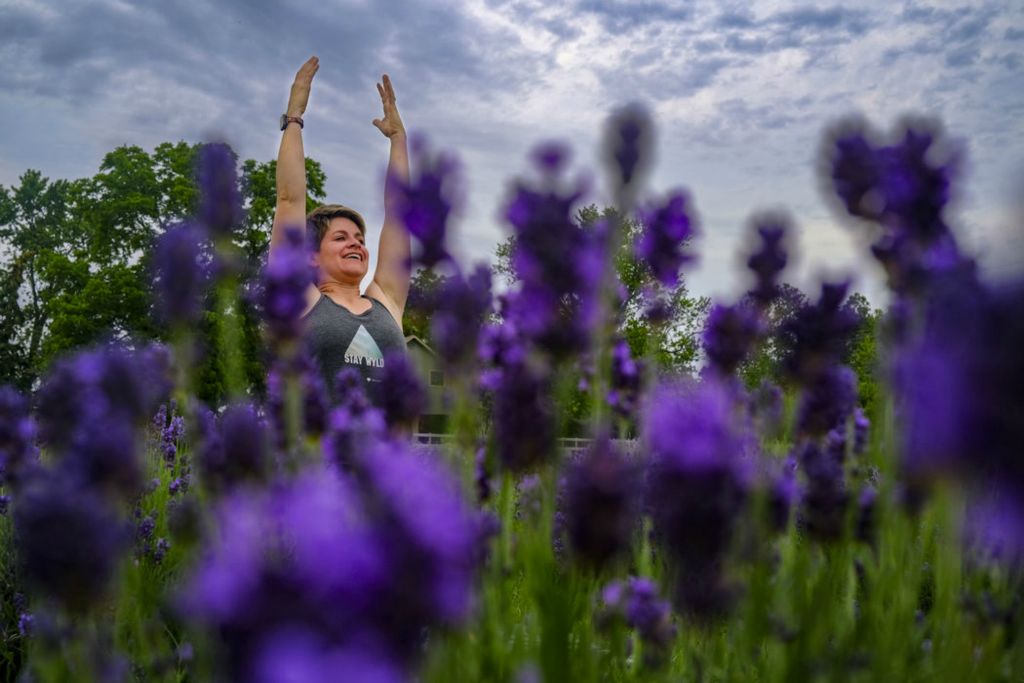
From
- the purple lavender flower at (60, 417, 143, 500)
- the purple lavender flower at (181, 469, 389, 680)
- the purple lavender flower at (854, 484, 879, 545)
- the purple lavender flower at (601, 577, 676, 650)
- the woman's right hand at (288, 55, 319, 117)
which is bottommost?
the purple lavender flower at (601, 577, 676, 650)

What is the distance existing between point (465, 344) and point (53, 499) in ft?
2.73

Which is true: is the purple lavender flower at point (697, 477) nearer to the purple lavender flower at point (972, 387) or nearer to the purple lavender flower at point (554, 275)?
the purple lavender flower at point (972, 387)

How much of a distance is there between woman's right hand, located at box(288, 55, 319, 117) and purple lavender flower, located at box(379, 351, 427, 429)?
134 inches

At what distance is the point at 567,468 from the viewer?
169 cm

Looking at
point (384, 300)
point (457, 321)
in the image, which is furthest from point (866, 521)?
point (384, 300)

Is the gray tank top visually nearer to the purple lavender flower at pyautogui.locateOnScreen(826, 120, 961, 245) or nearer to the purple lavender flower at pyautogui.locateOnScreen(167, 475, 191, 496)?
the purple lavender flower at pyautogui.locateOnScreen(167, 475, 191, 496)

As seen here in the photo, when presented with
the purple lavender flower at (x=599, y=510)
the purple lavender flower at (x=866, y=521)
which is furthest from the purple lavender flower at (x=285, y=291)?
the purple lavender flower at (x=866, y=521)

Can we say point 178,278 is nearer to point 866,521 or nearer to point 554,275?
point 554,275

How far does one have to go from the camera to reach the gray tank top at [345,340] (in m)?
4.75

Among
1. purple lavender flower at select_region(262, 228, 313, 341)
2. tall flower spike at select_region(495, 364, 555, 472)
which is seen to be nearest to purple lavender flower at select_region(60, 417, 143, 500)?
purple lavender flower at select_region(262, 228, 313, 341)

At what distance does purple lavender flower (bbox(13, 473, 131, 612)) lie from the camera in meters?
1.02

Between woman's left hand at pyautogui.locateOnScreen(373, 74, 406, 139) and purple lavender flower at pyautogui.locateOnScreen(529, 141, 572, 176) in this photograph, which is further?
woman's left hand at pyautogui.locateOnScreen(373, 74, 406, 139)

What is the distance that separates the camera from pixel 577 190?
1673 mm

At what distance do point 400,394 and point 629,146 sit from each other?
2.68 ft
